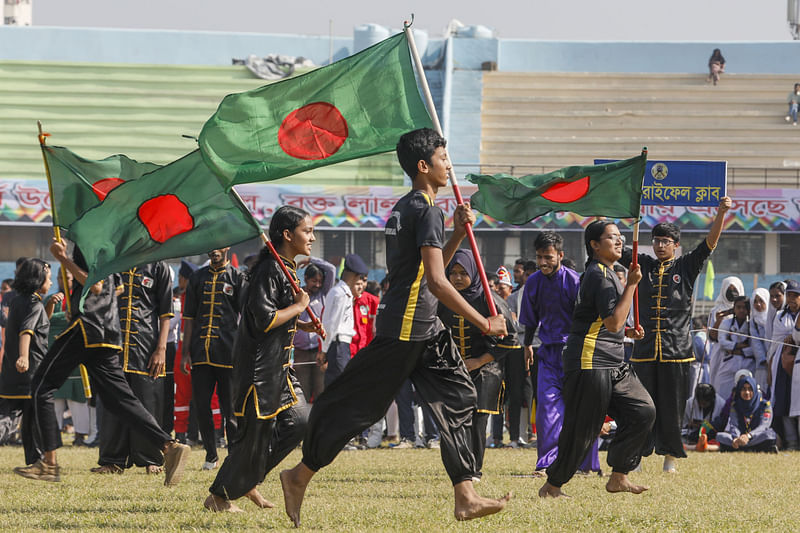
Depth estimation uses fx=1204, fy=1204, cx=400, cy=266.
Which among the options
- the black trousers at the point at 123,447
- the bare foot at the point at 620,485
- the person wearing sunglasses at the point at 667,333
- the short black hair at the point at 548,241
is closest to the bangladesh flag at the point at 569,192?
the short black hair at the point at 548,241

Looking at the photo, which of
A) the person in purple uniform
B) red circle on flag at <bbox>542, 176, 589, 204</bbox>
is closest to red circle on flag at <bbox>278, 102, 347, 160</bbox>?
red circle on flag at <bbox>542, 176, 589, 204</bbox>

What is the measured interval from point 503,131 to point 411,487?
25988mm

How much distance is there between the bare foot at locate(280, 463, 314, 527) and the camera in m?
6.05

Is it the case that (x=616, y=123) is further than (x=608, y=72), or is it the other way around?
(x=608, y=72)

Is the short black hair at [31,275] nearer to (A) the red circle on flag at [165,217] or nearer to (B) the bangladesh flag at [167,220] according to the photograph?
(B) the bangladesh flag at [167,220]

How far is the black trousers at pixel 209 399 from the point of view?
970 cm

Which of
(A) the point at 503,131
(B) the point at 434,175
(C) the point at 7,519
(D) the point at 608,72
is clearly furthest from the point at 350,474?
(D) the point at 608,72

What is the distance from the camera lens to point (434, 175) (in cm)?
596

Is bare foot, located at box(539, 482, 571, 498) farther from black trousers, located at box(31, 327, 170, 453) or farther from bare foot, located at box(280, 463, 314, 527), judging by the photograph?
black trousers, located at box(31, 327, 170, 453)

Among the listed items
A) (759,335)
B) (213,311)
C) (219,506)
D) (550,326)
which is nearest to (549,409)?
(550,326)

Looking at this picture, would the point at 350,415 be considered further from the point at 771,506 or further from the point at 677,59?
the point at 677,59

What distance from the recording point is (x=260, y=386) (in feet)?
22.1

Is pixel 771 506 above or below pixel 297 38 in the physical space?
below

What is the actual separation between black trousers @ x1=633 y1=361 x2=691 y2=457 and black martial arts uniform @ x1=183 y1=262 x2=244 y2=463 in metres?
3.38
